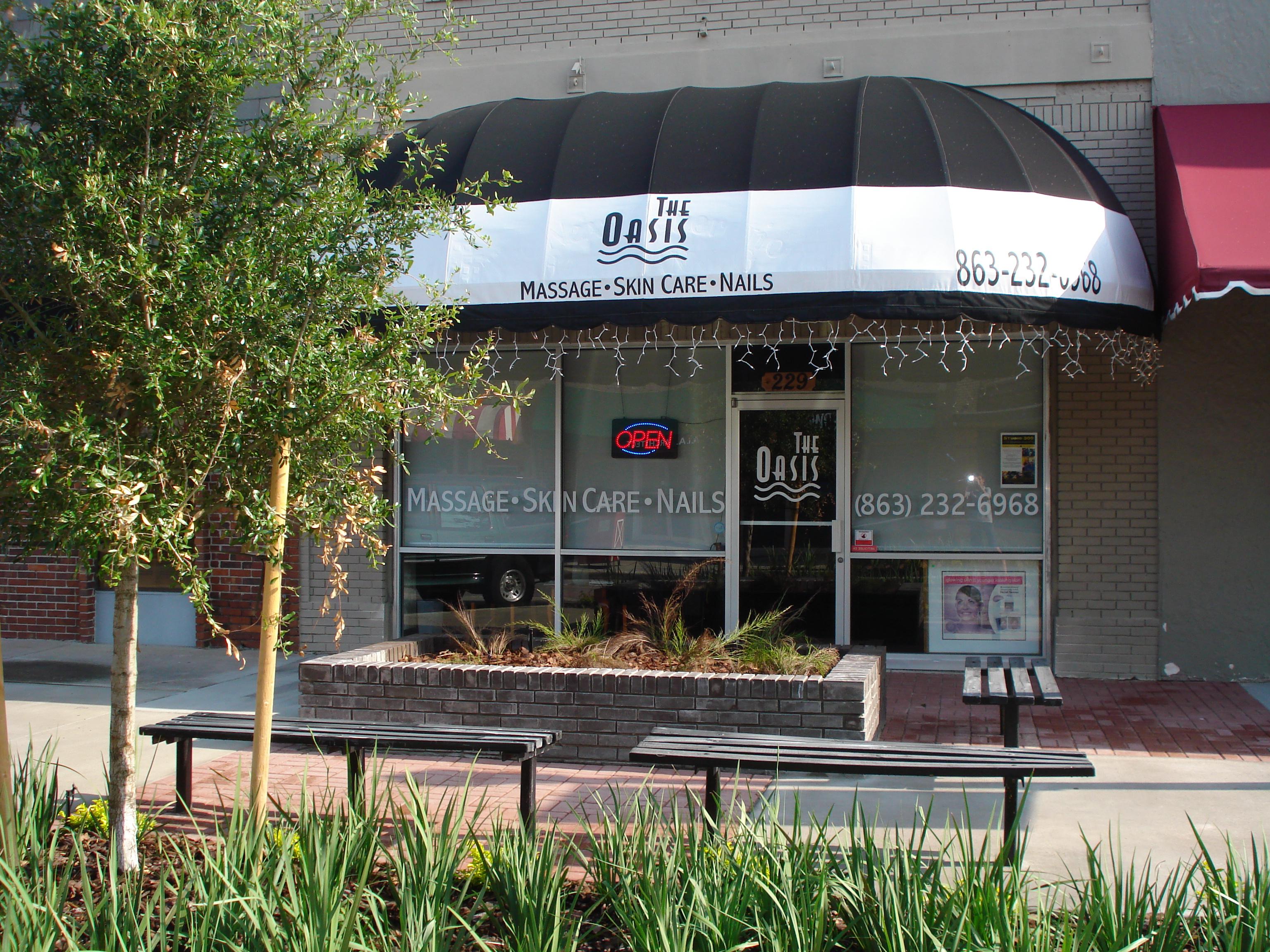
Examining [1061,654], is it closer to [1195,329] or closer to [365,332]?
[1195,329]

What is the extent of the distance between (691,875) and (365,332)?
226 cm

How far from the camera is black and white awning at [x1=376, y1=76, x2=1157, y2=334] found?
7227 millimetres

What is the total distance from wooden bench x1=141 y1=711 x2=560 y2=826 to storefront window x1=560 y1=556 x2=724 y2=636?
4.31 meters

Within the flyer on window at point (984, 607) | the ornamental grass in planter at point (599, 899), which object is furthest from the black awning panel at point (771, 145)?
the ornamental grass in planter at point (599, 899)

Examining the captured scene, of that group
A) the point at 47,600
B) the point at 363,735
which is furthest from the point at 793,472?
the point at 47,600

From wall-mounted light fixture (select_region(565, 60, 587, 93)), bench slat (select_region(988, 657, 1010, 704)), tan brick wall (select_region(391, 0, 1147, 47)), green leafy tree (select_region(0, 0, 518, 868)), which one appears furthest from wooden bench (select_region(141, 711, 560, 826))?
tan brick wall (select_region(391, 0, 1147, 47))

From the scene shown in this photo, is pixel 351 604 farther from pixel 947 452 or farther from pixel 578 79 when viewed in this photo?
pixel 947 452

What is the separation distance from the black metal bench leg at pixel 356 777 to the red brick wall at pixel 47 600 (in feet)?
21.4

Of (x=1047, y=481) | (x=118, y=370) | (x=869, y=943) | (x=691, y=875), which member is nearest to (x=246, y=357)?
(x=118, y=370)

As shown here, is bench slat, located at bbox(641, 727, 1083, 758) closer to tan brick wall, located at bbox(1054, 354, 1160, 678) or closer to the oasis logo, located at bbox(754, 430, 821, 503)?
tan brick wall, located at bbox(1054, 354, 1160, 678)

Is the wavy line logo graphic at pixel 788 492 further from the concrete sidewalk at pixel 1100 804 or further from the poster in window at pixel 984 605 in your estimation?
the concrete sidewalk at pixel 1100 804

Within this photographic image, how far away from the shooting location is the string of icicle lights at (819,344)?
8.59 meters

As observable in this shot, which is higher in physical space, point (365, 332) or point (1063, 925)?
point (365, 332)

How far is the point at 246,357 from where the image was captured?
3.84 metres
